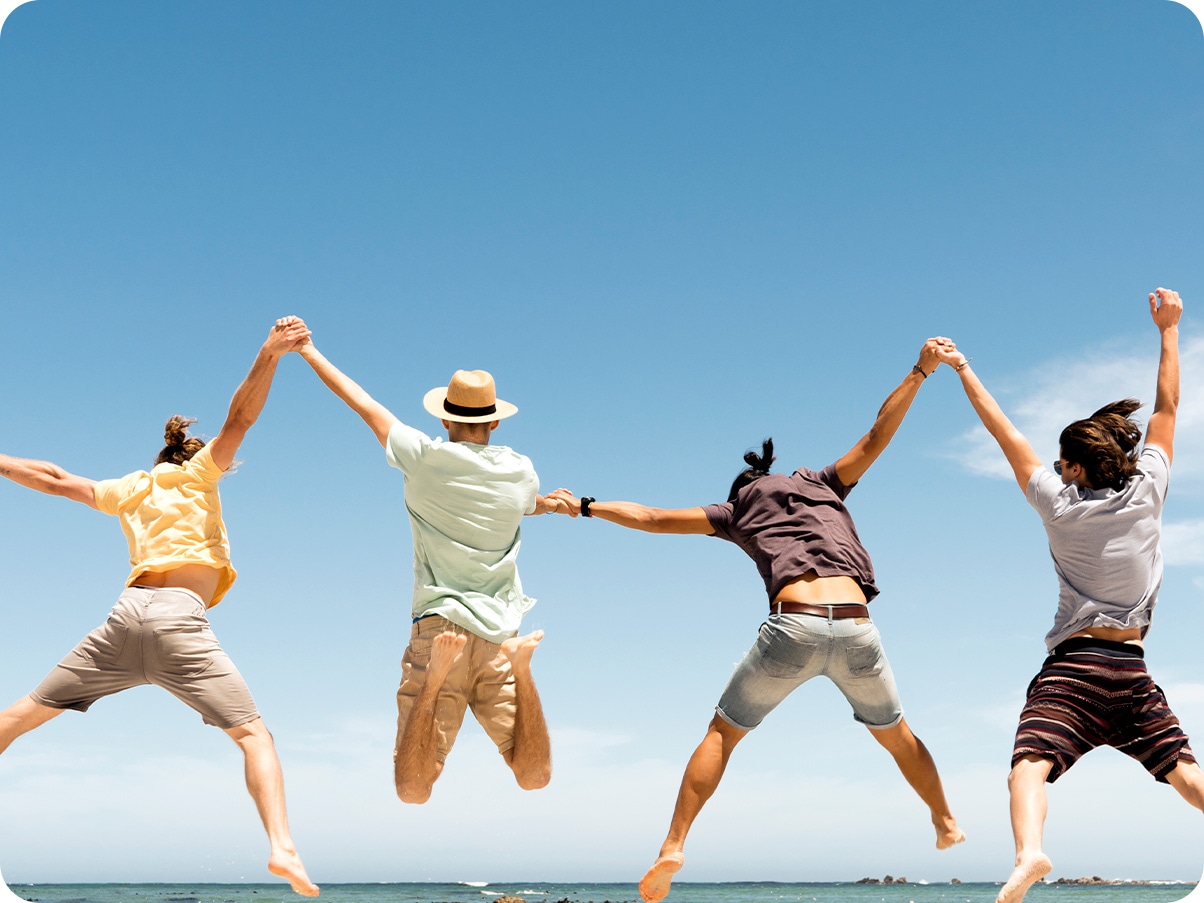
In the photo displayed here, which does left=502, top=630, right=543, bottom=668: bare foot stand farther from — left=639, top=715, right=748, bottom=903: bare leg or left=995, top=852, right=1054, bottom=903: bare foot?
left=995, top=852, right=1054, bottom=903: bare foot

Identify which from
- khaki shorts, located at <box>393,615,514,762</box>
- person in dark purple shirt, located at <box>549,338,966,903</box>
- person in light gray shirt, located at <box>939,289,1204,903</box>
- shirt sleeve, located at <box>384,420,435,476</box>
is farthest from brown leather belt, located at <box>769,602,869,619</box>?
shirt sleeve, located at <box>384,420,435,476</box>

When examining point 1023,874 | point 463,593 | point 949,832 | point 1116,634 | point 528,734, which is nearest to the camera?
point 1023,874

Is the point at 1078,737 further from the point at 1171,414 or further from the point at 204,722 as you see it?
the point at 204,722

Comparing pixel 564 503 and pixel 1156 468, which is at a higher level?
pixel 564 503

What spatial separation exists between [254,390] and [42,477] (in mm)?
1615

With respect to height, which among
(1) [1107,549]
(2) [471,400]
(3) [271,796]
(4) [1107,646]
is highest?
(2) [471,400]

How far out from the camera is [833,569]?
6820 mm

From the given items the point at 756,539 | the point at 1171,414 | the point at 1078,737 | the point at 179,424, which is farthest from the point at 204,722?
the point at 1171,414

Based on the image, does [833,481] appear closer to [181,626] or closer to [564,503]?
[564,503]

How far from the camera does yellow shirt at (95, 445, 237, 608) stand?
682cm

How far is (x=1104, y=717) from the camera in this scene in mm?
6094

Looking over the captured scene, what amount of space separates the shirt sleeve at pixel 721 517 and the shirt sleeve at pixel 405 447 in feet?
6.39

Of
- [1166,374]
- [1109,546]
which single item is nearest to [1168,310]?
[1166,374]

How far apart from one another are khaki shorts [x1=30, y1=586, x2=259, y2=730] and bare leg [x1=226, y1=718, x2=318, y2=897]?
12 centimetres
